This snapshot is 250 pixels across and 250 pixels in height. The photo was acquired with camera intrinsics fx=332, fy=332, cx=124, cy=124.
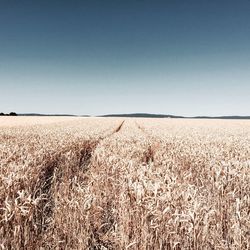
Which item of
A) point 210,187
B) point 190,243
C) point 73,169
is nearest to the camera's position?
point 190,243

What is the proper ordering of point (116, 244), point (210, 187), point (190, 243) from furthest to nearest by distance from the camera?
point (210, 187) < point (116, 244) < point (190, 243)

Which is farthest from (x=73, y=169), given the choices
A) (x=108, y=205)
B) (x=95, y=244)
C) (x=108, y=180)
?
(x=95, y=244)

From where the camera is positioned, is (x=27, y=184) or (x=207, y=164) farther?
(x=207, y=164)

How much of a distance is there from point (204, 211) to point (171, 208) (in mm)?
433

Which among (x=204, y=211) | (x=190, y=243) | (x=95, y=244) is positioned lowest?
(x=95, y=244)

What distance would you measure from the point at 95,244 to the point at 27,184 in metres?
2.10

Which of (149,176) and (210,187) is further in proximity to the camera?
(210,187)

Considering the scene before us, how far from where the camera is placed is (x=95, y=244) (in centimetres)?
480

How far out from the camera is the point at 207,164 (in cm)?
853

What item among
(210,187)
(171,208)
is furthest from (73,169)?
(171,208)

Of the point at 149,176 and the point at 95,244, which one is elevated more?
the point at 149,176

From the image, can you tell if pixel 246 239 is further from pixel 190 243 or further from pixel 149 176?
pixel 149 176

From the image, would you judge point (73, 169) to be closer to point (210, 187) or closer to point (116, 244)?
point (210, 187)

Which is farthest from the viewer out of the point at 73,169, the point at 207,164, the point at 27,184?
the point at 73,169
